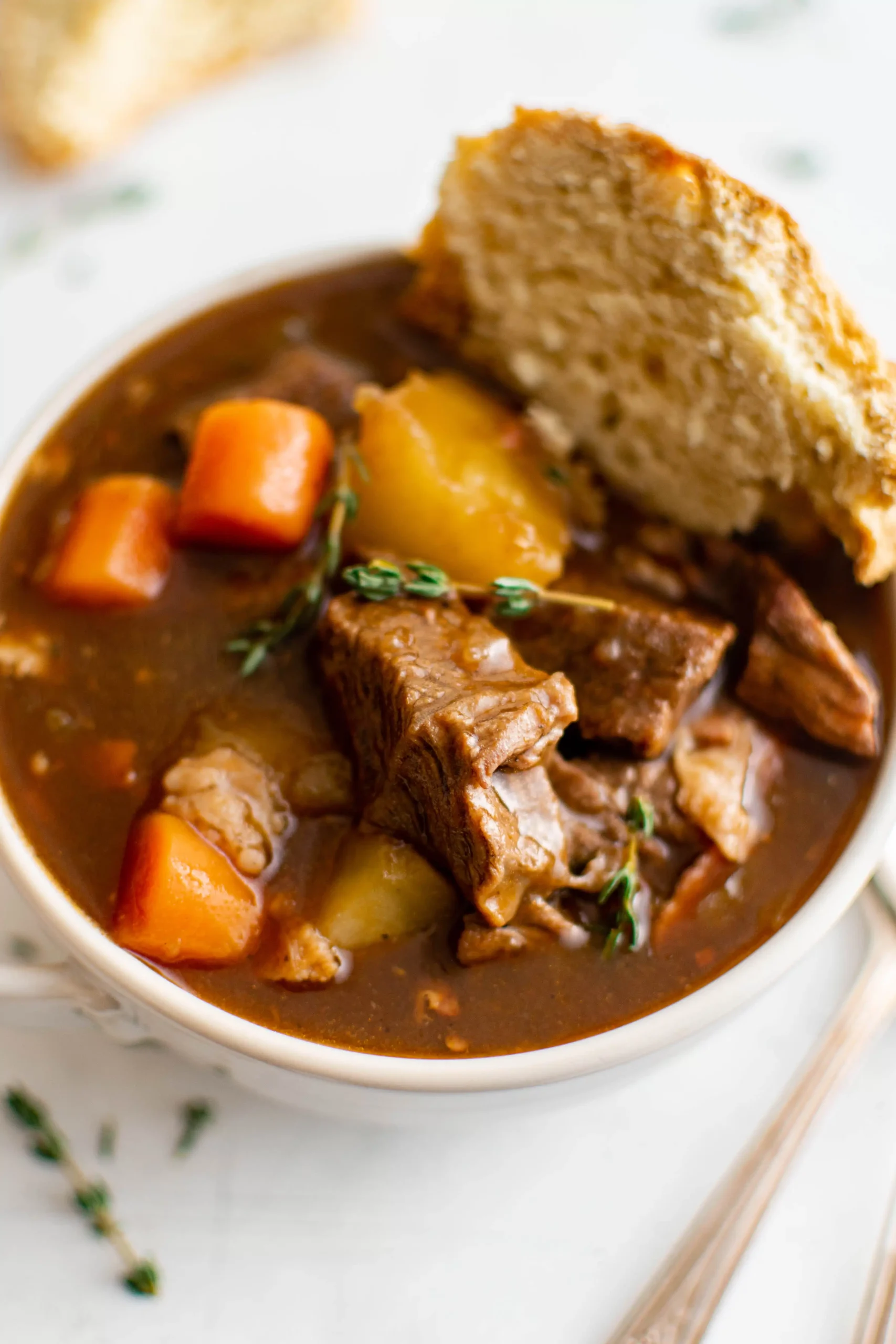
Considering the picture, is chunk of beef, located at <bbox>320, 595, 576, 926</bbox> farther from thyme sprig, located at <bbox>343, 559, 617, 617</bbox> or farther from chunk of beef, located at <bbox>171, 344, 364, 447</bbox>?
chunk of beef, located at <bbox>171, 344, 364, 447</bbox>

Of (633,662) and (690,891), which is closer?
(690,891)

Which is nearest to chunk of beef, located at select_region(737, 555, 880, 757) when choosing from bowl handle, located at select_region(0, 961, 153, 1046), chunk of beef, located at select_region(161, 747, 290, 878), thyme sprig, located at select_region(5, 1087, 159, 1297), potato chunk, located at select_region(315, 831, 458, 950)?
potato chunk, located at select_region(315, 831, 458, 950)

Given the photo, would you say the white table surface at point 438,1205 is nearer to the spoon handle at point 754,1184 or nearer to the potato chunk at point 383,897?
the spoon handle at point 754,1184

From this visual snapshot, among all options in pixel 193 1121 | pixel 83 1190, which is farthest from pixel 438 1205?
pixel 83 1190

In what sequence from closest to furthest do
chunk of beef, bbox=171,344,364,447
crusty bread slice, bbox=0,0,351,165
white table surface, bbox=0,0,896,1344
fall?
1. white table surface, bbox=0,0,896,1344
2. chunk of beef, bbox=171,344,364,447
3. crusty bread slice, bbox=0,0,351,165

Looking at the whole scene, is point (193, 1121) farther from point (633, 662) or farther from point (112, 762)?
point (633, 662)
